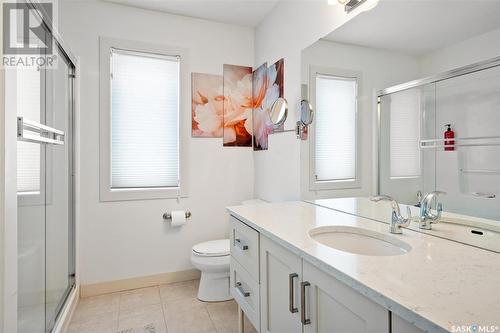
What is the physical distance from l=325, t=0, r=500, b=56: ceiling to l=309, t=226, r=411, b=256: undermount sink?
2.65ft

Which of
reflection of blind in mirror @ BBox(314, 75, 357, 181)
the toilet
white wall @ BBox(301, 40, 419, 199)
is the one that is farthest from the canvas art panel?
the toilet

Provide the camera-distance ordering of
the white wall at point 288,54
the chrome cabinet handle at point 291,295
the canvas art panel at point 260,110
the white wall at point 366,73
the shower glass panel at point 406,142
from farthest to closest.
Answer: the canvas art panel at point 260,110, the white wall at point 288,54, the white wall at point 366,73, the shower glass panel at point 406,142, the chrome cabinet handle at point 291,295

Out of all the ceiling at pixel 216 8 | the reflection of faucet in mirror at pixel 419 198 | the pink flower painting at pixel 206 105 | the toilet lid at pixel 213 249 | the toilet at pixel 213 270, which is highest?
the ceiling at pixel 216 8

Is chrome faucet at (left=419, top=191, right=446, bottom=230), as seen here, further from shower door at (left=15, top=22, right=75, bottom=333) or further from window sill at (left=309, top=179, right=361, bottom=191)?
shower door at (left=15, top=22, right=75, bottom=333)

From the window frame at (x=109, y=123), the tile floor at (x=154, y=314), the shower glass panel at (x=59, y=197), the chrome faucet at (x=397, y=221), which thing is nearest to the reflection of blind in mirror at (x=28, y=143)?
the shower glass panel at (x=59, y=197)

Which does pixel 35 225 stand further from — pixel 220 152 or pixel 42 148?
pixel 220 152

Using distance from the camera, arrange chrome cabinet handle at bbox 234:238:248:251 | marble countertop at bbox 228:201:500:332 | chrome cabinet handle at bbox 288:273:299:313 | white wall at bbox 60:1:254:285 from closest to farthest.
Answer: marble countertop at bbox 228:201:500:332, chrome cabinet handle at bbox 288:273:299:313, chrome cabinet handle at bbox 234:238:248:251, white wall at bbox 60:1:254:285

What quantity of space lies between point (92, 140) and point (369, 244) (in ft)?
7.30

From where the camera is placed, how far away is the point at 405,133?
1.28 meters

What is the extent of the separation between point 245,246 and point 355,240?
22.5 inches

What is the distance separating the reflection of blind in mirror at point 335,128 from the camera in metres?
1.61

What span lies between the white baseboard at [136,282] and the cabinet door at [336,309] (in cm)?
188

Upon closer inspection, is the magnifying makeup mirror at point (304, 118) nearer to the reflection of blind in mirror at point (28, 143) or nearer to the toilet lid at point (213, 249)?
the toilet lid at point (213, 249)

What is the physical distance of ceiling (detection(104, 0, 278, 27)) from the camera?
241 cm
